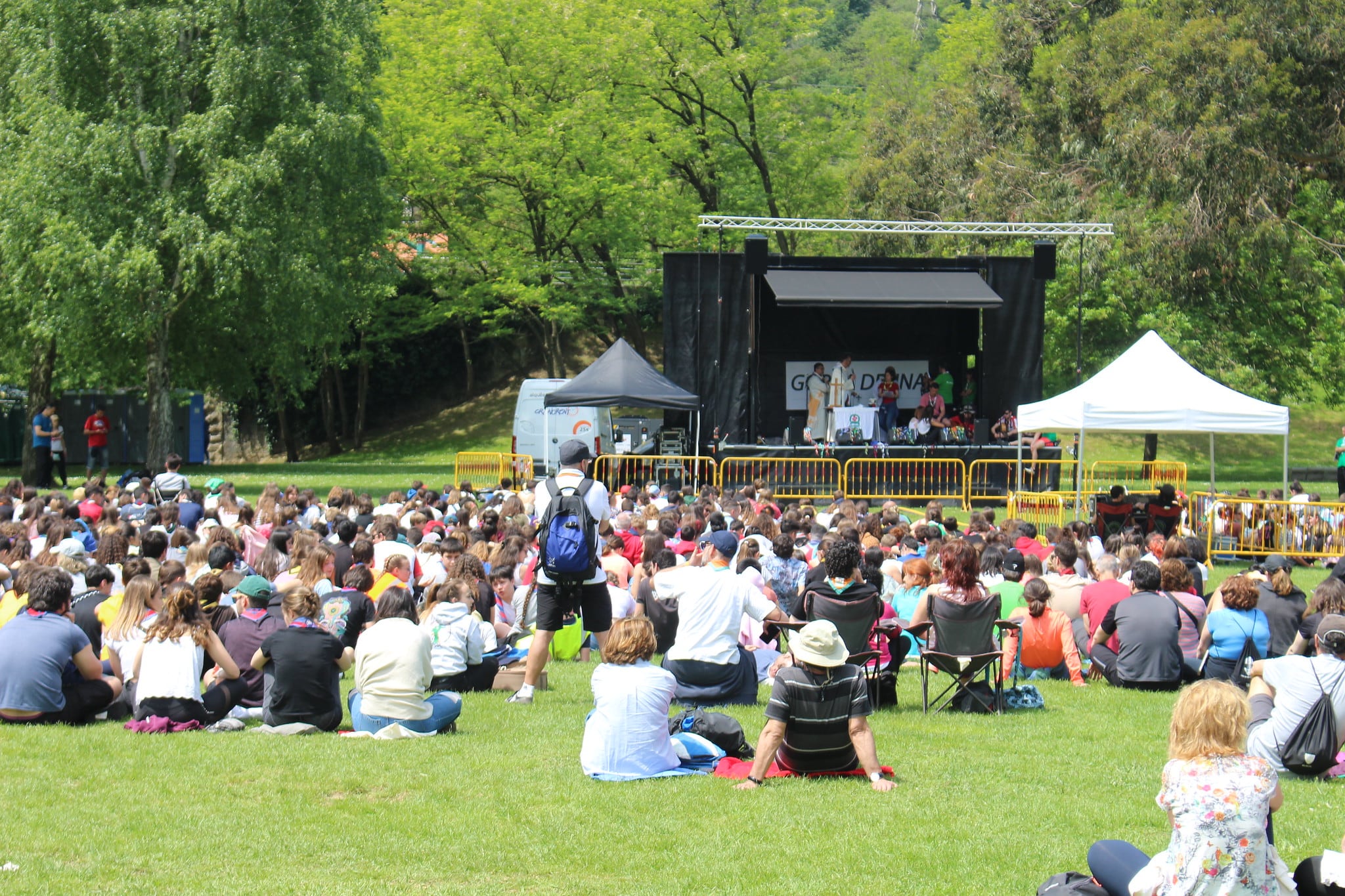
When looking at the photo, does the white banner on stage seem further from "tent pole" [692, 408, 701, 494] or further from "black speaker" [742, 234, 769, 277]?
"black speaker" [742, 234, 769, 277]

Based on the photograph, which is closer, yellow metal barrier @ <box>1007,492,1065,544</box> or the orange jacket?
the orange jacket

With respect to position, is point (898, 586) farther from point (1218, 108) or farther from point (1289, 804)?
point (1218, 108)

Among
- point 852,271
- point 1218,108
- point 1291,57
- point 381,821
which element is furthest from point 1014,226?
point 381,821

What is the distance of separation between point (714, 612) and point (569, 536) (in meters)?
0.99

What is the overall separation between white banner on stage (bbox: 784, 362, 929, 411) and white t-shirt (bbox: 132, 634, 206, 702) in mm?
17809

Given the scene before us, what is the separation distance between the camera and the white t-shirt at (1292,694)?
6281mm

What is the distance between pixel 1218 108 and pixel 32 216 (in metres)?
21.4

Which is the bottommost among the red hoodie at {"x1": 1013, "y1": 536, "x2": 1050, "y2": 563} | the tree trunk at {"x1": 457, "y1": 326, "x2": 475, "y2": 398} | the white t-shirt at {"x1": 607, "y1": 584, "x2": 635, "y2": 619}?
the white t-shirt at {"x1": 607, "y1": 584, "x2": 635, "y2": 619}

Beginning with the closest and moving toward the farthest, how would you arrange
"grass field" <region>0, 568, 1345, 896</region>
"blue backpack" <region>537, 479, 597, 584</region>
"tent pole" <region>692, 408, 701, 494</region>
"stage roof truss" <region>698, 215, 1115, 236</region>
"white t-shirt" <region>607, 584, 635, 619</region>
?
"grass field" <region>0, 568, 1345, 896</region> < "blue backpack" <region>537, 479, 597, 584</region> < "white t-shirt" <region>607, 584, 635, 619</region> < "tent pole" <region>692, 408, 701, 494</region> < "stage roof truss" <region>698, 215, 1115, 236</region>

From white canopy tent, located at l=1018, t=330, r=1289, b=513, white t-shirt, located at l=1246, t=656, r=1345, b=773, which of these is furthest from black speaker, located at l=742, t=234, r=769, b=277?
white t-shirt, located at l=1246, t=656, r=1345, b=773

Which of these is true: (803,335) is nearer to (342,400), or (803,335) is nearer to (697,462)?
(697,462)

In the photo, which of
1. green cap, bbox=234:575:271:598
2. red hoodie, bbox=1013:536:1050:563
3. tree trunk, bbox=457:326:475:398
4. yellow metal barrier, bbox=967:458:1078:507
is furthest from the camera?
tree trunk, bbox=457:326:475:398

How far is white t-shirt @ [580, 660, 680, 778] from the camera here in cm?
629

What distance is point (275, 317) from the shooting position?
24781 mm
